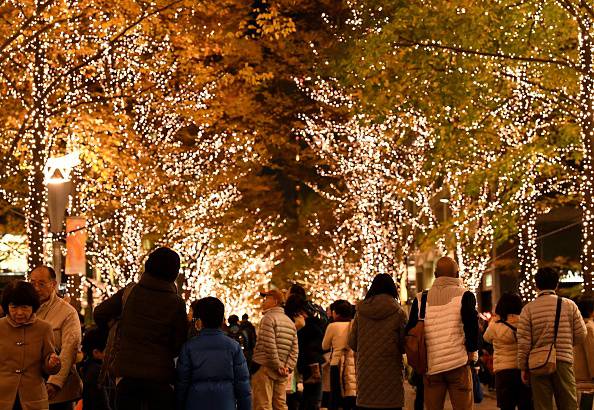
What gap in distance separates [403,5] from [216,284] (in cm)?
4257

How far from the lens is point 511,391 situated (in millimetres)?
15438

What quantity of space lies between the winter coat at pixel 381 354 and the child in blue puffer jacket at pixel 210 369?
7.77 ft

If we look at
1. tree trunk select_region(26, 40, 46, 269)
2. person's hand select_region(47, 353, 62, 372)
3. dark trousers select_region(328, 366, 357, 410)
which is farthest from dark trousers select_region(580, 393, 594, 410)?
tree trunk select_region(26, 40, 46, 269)

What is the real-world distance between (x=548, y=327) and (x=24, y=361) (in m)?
5.18

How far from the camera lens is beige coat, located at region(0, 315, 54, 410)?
1012 cm

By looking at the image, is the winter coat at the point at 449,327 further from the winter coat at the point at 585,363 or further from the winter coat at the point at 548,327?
the winter coat at the point at 585,363

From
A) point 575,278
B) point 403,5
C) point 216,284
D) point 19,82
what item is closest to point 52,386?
point 403,5

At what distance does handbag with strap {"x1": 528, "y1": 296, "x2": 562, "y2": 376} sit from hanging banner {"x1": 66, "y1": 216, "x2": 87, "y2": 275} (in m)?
12.3

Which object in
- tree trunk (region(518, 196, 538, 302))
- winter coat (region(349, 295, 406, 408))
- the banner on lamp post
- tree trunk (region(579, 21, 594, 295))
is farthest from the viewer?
tree trunk (region(518, 196, 538, 302))

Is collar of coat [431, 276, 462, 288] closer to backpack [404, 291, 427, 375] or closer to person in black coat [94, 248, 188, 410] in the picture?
backpack [404, 291, 427, 375]

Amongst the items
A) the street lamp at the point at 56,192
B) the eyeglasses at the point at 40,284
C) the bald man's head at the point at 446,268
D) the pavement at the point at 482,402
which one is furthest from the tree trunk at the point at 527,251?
the eyeglasses at the point at 40,284

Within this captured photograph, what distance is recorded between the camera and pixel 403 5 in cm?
2030

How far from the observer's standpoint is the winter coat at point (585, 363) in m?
14.1

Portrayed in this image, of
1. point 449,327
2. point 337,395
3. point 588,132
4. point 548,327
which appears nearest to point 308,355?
point 337,395
